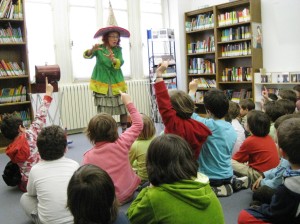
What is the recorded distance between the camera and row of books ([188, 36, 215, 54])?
671 centimetres

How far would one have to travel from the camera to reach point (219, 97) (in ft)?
8.61

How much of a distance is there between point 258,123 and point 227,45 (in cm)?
408

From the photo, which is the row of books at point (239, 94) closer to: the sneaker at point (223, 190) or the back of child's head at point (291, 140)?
the sneaker at point (223, 190)

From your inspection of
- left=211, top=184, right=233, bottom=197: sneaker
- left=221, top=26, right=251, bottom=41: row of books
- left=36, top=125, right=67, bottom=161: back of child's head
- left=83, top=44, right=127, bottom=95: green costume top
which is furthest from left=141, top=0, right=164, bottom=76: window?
left=36, top=125, right=67, bottom=161: back of child's head

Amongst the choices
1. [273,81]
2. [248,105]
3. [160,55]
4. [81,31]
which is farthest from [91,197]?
[160,55]

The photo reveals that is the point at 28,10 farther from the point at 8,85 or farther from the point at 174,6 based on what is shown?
the point at 174,6

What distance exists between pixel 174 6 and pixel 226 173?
203 inches

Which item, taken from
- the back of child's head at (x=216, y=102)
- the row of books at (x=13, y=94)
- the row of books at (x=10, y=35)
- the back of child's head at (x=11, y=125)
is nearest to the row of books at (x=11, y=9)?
the row of books at (x=10, y=35)

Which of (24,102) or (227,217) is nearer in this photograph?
(227,217)

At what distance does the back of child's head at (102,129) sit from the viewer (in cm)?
234

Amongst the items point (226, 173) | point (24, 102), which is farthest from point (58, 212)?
point (24, 102)

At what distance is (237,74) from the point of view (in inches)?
249

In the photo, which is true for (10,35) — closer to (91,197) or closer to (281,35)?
(281,35)

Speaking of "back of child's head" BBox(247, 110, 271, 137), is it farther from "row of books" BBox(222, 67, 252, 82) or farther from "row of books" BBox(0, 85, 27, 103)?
"row of books" BBox(0, 85, 27, 103)
